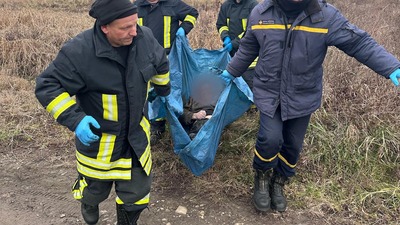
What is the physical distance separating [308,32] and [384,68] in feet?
1.58

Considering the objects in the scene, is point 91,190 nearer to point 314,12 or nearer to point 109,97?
point 109,97

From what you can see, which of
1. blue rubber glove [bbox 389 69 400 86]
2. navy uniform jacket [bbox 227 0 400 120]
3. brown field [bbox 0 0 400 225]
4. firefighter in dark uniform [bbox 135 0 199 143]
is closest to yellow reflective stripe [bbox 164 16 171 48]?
firefighter in dark uniform [bbox 135 0 199 143]

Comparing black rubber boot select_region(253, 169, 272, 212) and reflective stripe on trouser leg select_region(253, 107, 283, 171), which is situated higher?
reflective stripe on trouser leg select_region(253, 107, 283, 171)

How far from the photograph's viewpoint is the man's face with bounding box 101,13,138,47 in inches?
73.0

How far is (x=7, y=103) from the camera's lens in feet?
14.1

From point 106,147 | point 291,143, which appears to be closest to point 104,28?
point 106,147

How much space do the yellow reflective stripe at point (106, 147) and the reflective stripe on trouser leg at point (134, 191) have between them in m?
0.19

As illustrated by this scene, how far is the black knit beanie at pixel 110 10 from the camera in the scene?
1.82 m

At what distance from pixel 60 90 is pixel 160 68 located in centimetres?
60

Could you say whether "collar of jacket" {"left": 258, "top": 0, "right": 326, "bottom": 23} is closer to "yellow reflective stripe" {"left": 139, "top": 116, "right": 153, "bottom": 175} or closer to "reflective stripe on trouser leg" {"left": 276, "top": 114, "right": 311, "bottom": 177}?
"reflective stripe on trouser leg" {"left": 276, "top": 114, "right": 311, "bottom": 177}

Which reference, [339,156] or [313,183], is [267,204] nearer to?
[313,183]

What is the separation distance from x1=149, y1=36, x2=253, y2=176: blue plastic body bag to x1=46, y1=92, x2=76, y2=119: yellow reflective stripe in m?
1.08

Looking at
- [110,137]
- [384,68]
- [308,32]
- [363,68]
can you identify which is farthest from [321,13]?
[363,68]

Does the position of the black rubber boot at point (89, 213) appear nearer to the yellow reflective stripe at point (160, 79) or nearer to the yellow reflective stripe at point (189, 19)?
the yellow reflective stripe at point (160, 79)
